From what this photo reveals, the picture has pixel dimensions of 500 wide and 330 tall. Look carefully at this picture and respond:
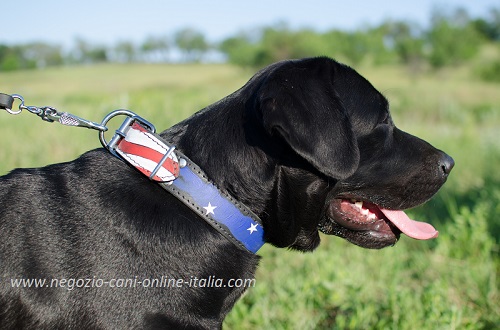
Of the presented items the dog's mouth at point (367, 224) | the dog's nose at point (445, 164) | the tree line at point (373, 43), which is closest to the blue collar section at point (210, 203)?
the dog's mouth at point (367, 224)

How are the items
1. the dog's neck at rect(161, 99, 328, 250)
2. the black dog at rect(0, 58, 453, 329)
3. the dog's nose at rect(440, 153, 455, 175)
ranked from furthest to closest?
the dog's nose at rect(440, 153, 455, 175), the dog's neck at rect(161, 99, 328, 250), the black dog at rect(0, 58, 453, 329)

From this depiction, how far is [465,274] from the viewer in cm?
416

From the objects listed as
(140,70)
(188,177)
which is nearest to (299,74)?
(188,177)

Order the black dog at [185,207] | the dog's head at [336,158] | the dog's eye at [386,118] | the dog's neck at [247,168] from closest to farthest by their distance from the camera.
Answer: the black dog at [185,207] < the dog's head at [336,158] < the dog's neck at [247,168] < the dog's eye at [386,118]

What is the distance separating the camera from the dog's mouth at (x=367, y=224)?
261 centimetres

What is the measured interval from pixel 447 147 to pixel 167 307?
32.0 feet

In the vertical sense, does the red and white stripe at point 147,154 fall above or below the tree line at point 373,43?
above

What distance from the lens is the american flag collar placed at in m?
2.07

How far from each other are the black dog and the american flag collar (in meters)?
0.06

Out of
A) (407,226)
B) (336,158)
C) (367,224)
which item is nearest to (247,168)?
(336,158)

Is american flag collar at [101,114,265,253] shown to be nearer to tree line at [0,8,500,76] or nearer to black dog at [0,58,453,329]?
black dog at [0,58,453,329]

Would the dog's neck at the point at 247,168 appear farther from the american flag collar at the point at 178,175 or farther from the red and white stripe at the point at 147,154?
the red and white stripe at the point at 147,154

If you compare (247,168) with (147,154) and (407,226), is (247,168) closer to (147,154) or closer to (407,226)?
(147,154)

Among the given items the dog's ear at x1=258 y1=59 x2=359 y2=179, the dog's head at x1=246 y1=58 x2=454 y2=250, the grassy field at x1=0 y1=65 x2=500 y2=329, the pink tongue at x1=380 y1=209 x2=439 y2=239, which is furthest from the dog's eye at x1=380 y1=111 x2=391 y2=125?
the grassy field at x1=0 y1=65 x2=500 y2=329
